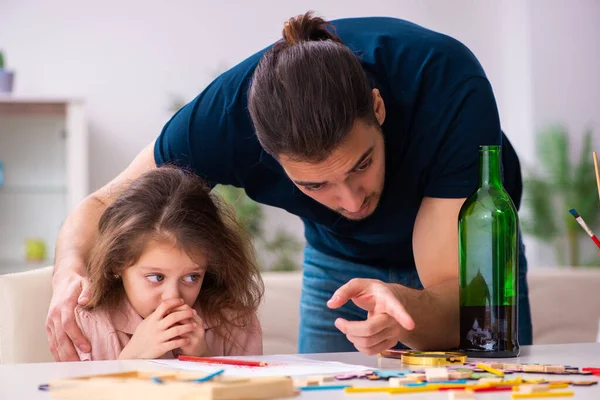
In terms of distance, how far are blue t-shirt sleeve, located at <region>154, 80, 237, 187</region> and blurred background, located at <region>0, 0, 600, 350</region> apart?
284cm

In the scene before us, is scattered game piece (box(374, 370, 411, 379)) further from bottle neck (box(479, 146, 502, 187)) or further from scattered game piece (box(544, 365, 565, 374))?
bottle neck (box(479, 146, 502, 187))

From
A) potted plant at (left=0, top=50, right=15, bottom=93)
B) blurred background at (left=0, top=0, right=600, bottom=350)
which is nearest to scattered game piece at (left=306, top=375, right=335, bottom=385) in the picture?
blurred background at (left=0, top=0, right=600, bottom=350)

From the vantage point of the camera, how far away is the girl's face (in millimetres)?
1528

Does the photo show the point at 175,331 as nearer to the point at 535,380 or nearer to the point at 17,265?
the point at 535,380

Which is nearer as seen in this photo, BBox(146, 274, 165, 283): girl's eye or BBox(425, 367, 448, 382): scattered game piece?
BBox(425, 367, 448, 382): scattered game piece

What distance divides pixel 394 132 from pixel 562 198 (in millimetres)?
3704

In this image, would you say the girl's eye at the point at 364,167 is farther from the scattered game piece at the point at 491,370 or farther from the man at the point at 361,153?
the scattered game piece at the point at 491,370

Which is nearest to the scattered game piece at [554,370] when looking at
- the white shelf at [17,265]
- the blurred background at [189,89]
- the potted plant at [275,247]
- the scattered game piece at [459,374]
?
the scattered game piece at [459,374]

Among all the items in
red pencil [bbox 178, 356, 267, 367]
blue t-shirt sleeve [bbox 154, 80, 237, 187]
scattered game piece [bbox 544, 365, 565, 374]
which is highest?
blue t-shirt sleeve [bbox 154, 80, 237, 187]

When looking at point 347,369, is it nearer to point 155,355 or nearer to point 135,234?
point 155,355

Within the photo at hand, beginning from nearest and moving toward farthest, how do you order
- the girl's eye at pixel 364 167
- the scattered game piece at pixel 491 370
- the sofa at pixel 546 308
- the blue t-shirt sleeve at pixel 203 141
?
1. the scattered game piece at pixel 491 370
2. the girl's eye at pixel 364 167
3. the blue t-shirt sleeve at pixel 203 141
4. the sofa at pixel 546 308

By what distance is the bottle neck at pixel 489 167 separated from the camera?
1.23 m

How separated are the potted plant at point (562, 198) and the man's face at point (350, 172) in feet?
12.1

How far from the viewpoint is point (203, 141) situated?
1.72 m
